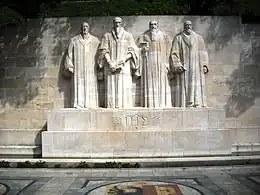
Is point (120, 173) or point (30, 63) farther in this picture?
point (30, 63)

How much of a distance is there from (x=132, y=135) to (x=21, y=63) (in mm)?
5574

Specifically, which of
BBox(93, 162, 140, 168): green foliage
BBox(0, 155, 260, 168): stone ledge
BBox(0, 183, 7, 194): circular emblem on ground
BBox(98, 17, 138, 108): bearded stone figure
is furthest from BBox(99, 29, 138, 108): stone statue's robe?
BBox(0, 183, 7, 194): circular emblem on ground

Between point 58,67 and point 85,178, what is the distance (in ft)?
20.8

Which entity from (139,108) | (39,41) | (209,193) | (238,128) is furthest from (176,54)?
(209,193)

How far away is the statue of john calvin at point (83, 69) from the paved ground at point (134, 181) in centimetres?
360

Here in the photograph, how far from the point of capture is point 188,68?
47.4 feet

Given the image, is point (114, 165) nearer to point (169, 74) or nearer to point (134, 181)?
point (134, 181)

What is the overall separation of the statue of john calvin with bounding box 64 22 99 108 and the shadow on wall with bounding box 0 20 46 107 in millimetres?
1443

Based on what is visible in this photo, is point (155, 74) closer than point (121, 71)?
No

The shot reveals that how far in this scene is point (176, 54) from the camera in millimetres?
14562

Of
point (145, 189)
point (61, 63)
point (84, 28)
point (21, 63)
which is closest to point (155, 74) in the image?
point (84, 28)

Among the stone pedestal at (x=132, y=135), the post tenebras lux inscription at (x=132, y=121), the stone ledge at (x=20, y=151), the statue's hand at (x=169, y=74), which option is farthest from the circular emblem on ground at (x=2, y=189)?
the statue's hand at (x=169, y=74)

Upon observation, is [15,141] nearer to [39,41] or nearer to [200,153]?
[39,41]

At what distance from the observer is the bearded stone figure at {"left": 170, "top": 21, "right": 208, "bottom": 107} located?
14312 mm
